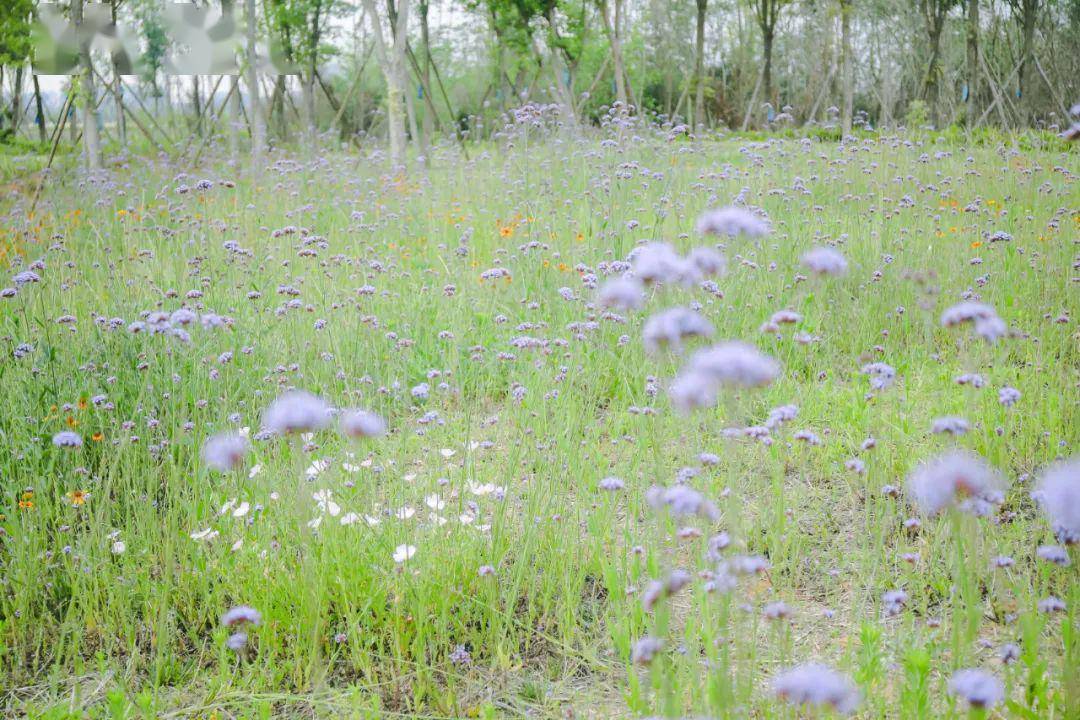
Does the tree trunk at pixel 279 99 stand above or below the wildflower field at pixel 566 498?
above

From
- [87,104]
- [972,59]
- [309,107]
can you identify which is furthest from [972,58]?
[87,104]

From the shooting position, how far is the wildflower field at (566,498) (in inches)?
74.9

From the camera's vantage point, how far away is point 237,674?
2512mm

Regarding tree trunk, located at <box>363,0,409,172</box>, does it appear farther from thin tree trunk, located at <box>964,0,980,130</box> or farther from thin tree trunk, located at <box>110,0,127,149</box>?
thin tree trunk, located at <box>964,0,980,130</box>

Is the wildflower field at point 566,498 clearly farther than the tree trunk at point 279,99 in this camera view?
No

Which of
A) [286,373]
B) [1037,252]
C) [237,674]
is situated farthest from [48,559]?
[1037,252]

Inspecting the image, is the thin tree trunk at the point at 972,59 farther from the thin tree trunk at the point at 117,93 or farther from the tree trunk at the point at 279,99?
the tree trunk at the point at 279,99

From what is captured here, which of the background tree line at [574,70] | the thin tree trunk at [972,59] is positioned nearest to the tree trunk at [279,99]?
the background tree line at [574,70]

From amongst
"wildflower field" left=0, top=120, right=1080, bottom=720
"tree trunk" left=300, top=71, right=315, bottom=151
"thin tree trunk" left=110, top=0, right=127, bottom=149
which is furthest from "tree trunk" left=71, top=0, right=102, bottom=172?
"wildflower field" left=0, top=120, right=1080, bottom=720

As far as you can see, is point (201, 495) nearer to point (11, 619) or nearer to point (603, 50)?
point (11, 619)

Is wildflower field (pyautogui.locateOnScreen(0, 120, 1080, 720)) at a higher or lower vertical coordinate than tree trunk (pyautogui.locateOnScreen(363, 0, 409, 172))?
lower

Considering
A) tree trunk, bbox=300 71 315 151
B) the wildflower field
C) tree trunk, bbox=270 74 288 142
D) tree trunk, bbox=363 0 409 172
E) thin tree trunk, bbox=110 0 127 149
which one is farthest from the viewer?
tree trunk, bbox=270 74 288 142

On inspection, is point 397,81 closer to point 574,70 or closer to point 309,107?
point 574,70

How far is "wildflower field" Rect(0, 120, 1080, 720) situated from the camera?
1902 millimetres
